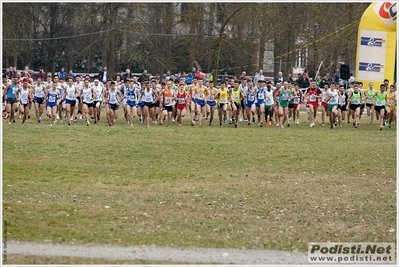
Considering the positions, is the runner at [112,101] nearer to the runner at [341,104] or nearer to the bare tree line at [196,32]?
the runner at [341,104]

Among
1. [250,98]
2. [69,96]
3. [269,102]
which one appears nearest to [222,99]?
[250,98]

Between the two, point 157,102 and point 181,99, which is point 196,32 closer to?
point 181,99

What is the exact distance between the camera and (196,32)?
153ft

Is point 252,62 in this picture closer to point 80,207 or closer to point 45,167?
point 45,167

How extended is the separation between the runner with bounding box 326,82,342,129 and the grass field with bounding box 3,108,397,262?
160 inches

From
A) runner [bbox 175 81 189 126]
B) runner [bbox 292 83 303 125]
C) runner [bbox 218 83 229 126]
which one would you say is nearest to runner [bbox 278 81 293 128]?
runner [bbox 292 83 303 125]

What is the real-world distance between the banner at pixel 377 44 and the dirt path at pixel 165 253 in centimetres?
2190

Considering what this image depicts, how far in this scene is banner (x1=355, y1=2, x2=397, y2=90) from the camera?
1203 inches

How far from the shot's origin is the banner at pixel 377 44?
30.6 meters

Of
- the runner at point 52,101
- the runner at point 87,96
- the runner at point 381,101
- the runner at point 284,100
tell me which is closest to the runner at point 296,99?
the runner at point 284,100

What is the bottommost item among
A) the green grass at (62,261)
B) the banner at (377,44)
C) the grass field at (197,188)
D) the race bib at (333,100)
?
the grass field at (197,188)

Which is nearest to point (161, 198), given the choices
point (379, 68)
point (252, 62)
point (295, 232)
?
point (295, 232)

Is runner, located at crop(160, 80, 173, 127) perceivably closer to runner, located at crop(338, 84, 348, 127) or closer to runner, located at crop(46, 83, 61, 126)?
runner, located at crop(46, 83, 61, 126)

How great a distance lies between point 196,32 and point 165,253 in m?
37.5
